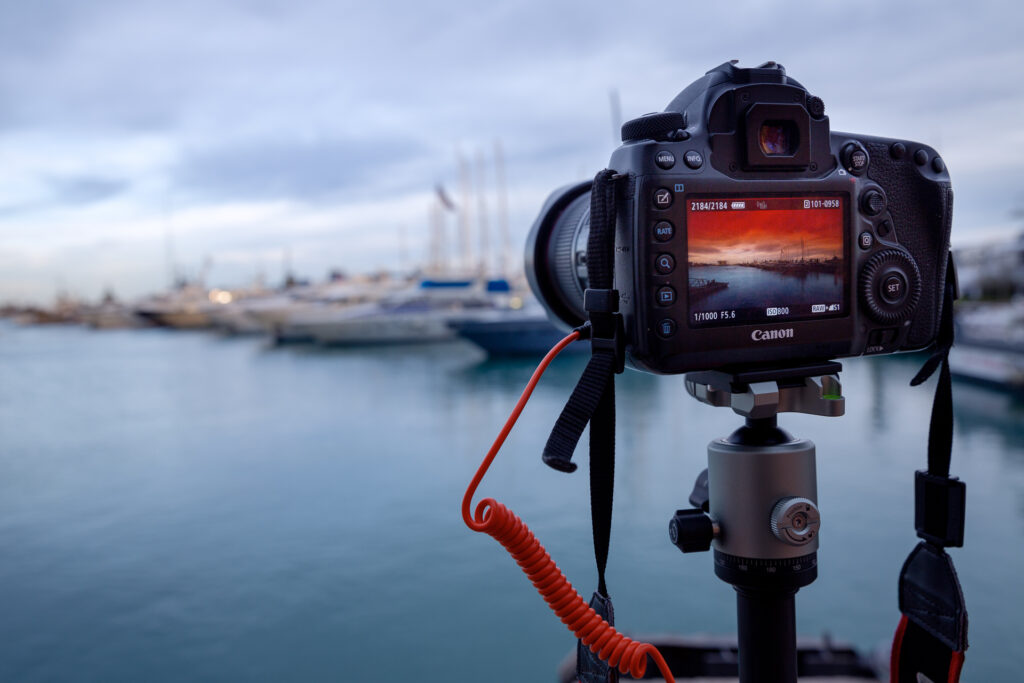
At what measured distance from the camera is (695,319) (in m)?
0.75

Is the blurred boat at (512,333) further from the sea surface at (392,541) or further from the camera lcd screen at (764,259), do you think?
the camera lcd screen at (764,259)

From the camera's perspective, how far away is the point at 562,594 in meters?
0.78

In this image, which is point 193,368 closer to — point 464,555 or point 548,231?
point 464,555

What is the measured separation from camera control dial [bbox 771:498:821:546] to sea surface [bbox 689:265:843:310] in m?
0.21

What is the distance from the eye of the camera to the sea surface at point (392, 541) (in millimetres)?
2633

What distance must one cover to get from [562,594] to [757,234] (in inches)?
16.2

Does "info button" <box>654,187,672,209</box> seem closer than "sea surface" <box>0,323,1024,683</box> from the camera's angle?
Yes

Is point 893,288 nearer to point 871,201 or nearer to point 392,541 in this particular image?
point 871,201

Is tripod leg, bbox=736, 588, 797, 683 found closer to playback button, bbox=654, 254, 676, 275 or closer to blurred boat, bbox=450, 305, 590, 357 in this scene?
playback button, bbox=654, 254, 676, 275

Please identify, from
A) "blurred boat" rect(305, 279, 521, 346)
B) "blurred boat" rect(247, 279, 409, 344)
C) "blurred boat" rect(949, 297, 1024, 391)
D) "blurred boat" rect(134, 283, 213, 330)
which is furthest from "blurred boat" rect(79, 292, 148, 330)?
"blurred boat" rect(949, 297, 1024, 391)

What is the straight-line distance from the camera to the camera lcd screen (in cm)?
75

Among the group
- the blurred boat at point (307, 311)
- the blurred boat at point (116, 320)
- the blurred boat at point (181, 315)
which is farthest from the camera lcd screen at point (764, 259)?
the blurred boat at point (116, 320)

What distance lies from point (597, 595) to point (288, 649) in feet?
7.05

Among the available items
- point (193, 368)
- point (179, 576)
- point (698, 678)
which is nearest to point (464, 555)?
point (179, 576)
